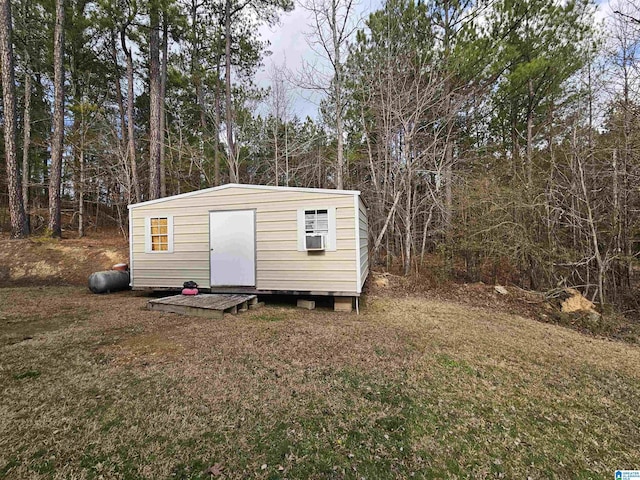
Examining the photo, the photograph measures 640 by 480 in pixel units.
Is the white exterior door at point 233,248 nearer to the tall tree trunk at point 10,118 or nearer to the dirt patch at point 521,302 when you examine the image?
the dirt patch at point 521,302

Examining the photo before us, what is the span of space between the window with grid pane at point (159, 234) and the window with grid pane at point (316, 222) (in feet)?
10.5

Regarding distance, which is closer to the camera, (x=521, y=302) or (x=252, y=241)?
(x=252, y=241)

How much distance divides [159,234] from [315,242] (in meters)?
3.64

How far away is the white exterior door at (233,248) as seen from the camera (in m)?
5.88

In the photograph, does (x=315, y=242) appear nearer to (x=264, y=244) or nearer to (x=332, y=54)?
(x=264, y=244)

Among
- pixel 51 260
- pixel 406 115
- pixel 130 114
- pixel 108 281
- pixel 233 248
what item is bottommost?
pixel 108 281

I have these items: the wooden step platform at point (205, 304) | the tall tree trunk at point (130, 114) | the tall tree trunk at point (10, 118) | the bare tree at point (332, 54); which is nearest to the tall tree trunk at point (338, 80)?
the bare tree at point (332, 54)

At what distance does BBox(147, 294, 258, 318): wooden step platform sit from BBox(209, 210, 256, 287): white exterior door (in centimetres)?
40

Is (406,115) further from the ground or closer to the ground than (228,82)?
closer to the ground

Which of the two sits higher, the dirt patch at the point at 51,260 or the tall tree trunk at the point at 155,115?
the tall tree trunk at the point at 155,115

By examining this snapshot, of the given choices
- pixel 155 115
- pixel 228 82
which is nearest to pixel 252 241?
pixel 228 82

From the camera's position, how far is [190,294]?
5.95m

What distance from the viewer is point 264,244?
19.1 ft

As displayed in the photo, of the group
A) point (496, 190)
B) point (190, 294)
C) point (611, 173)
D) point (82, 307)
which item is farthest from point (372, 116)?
point (82, 307)
